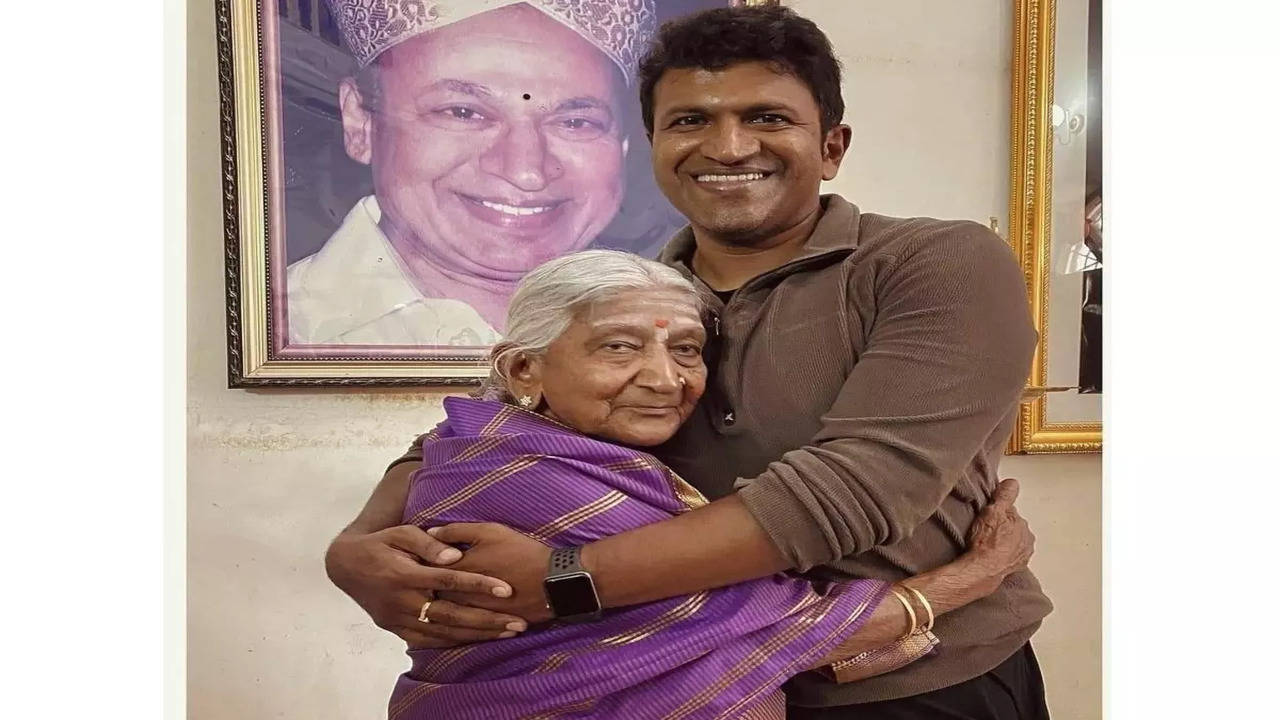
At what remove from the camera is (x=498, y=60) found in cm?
126

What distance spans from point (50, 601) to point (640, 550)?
0.46m

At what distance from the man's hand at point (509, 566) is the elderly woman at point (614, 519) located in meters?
0.02

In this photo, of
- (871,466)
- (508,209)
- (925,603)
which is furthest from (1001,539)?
(508,209)

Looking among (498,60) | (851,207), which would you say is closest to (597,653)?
(851,207)

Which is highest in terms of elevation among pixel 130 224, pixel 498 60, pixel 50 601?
pixel 498 60

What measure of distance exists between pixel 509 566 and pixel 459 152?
61 centimetres

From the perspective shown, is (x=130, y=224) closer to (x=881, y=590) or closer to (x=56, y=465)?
(x=56, y=465)

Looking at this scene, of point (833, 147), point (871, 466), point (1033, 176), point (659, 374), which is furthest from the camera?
point (1033, 176)

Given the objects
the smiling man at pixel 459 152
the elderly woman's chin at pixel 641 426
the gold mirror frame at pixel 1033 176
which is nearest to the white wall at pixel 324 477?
the gold mirror frame at pixel 1033 176

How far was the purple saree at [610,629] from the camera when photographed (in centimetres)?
87

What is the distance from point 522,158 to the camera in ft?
4.19

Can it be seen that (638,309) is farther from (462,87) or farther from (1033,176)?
(1033,176)

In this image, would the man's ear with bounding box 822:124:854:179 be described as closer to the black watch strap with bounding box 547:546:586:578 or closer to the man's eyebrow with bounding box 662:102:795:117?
the man's eyebrow with bounding box 662:102:795:117

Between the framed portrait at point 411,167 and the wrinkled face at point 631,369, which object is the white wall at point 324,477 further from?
the wrinkled face at point 631,369
